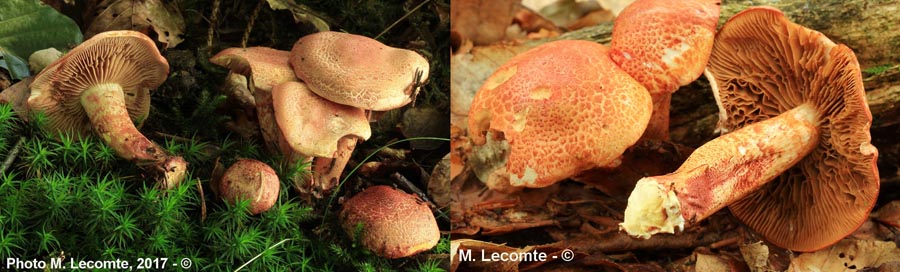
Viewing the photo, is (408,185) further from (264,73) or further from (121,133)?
(121,133)

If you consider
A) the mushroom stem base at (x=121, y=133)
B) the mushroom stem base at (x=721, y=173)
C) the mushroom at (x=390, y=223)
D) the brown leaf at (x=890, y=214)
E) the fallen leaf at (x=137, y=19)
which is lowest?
the brown leaf at (x=890, y=214)

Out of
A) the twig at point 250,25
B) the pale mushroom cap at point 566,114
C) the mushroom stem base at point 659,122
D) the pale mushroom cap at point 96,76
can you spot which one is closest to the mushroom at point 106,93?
the pale mushroom cap at point 96,76

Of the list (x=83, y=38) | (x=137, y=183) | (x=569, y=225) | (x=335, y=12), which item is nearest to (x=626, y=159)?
(x=569, y=225)

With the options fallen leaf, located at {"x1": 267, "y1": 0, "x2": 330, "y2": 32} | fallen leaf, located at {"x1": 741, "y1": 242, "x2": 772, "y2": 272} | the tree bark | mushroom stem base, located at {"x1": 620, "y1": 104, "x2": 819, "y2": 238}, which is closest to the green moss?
fallen leaf, located at {"x1": 267, "y1": 0, "x2": 330, "y2": 32}

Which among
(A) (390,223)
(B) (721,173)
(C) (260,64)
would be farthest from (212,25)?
(B) (721,173)

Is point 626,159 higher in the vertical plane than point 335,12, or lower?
lower

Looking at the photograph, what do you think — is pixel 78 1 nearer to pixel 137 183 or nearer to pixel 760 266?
pixel 137 183

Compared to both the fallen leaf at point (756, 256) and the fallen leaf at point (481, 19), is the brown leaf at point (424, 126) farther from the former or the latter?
the fallen leaf at point (756, 256)
